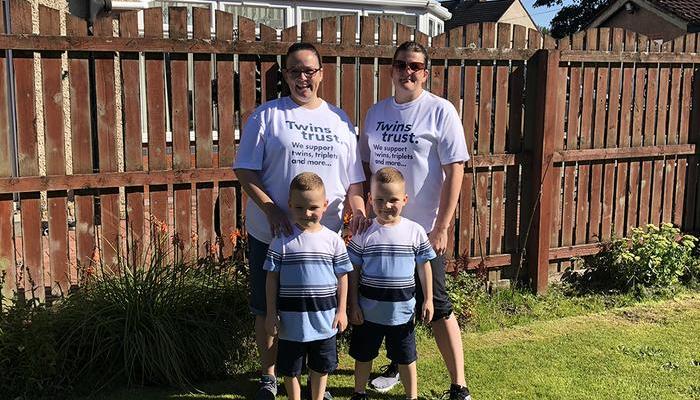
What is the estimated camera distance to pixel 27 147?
3.80 meters

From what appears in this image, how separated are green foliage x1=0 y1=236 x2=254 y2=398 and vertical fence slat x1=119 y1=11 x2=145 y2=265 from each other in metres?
0.21

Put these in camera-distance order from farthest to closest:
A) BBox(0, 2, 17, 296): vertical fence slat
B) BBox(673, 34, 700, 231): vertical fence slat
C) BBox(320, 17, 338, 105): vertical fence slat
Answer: BBox(673, 34, 700, 231): vertical fence slat → BBox(320, 17, 338, 105): vertical fence slat → BBox(0, 2, 17, 296): vertical fence slat

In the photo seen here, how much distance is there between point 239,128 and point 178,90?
479mm

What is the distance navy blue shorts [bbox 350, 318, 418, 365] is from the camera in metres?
3.29

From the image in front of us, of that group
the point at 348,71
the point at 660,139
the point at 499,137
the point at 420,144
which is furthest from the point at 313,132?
the point at 660,139

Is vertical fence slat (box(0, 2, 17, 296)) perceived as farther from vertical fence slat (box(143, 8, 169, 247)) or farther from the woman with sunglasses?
the woman with sunglasses

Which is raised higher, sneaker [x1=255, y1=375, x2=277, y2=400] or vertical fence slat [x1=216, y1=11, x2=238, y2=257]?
vertical fence slat [x1=216, y1=11, x2=238, y2=257]

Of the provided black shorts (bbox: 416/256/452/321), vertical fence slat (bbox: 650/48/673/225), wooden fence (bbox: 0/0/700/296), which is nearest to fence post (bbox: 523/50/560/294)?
wooden fence (bbox: 0/0/700/296)

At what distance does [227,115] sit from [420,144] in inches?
60.7

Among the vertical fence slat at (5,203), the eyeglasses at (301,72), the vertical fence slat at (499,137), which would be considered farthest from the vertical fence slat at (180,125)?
the vertical fence slat at (499,137)

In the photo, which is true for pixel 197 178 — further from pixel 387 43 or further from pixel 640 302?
pixel 640 302

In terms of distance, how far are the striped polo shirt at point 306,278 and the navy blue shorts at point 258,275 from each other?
0.22m

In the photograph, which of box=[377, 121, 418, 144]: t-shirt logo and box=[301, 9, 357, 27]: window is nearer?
box=[377, 121, 418, 144]: t-shirt logo

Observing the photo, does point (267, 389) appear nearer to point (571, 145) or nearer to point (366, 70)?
point (366, 70)
